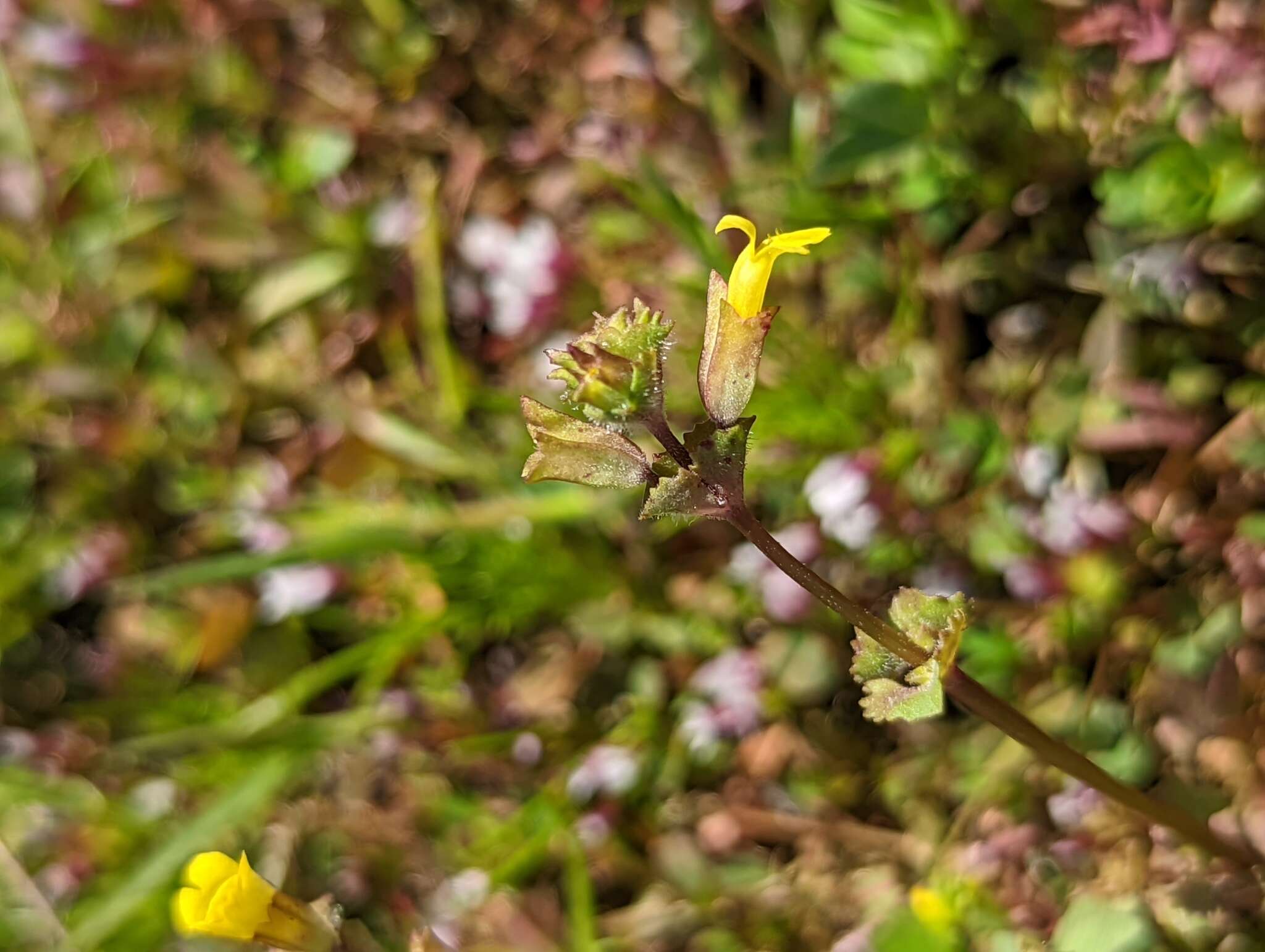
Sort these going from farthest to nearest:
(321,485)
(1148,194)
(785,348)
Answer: (321,485), (785,348), (1148,194)

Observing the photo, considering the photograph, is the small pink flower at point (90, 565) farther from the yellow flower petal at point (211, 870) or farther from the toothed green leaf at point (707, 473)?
the toothed green leaf at point (707, 473)

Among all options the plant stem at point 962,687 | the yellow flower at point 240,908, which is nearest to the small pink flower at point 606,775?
the yellow flower at point 240,908

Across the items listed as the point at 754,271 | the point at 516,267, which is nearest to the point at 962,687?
the point at 754,271

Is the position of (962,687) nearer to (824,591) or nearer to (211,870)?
(824,591)

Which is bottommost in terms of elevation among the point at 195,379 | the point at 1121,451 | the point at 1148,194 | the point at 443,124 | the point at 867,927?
the point at 867,927

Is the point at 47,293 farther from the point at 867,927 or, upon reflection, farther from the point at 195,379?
the point at 867,927

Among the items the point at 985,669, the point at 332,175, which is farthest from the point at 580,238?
the point at 985,669
